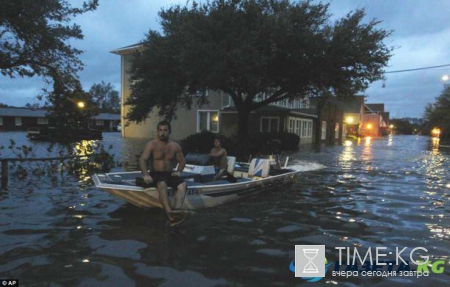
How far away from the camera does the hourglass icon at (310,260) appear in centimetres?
524

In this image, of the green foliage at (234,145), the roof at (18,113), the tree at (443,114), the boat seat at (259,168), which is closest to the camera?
the boat seat at (259,168)

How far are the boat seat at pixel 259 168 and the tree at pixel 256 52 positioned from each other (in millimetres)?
7401

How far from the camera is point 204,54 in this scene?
17734 millimetres

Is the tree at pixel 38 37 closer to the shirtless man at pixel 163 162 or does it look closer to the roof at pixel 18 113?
the shirtless man at pixel 163 162

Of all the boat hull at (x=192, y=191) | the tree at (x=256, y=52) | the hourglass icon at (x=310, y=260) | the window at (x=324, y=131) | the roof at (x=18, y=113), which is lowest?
the hourglass icon at (x=310, y=260)

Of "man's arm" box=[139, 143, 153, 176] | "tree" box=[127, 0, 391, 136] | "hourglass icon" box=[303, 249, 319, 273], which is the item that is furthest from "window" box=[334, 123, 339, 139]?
"hourglass icon" box=[303, 249, 319, 273]

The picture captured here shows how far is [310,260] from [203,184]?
369 centimetres

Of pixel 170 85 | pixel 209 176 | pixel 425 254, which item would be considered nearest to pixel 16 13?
pixel 209 176

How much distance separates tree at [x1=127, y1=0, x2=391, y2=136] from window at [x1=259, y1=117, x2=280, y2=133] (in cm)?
968

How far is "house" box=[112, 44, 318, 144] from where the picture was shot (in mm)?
32219

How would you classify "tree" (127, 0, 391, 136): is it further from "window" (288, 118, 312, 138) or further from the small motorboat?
"window" (288, 118, 312, 138)

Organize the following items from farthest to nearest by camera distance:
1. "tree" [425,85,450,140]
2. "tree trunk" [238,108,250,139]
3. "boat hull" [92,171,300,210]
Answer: "tree" [425,85,450,140], "tree trunk" [238,108,250,139], "boat hull" [92,171,300,210]

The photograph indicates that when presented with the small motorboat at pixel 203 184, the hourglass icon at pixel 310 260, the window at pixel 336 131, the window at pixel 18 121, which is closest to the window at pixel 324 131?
the window at pixel 336 131

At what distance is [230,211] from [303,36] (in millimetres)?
12726
